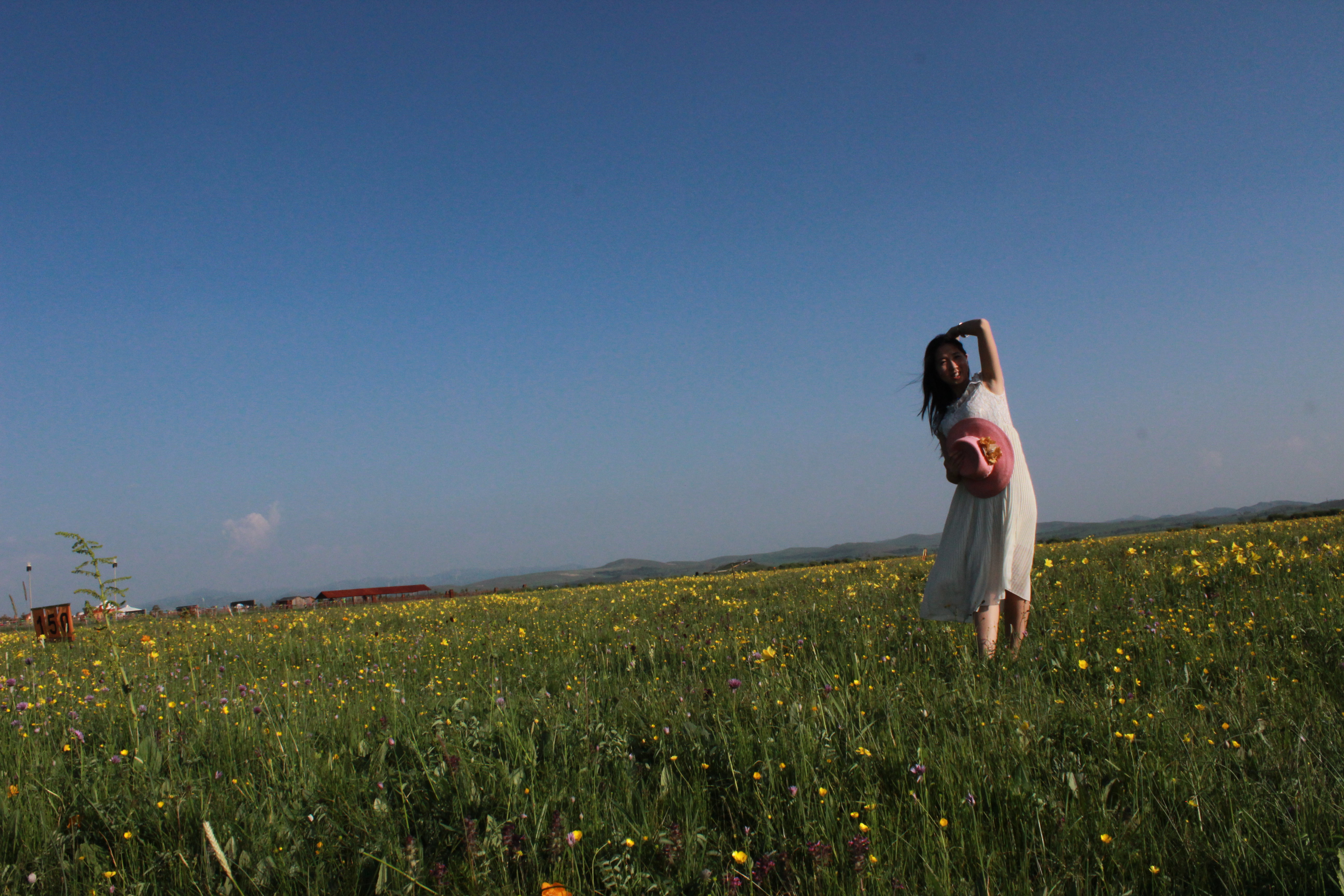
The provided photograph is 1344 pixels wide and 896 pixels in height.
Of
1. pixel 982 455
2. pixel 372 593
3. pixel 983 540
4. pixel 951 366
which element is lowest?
pixel 372 593

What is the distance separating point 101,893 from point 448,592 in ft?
133

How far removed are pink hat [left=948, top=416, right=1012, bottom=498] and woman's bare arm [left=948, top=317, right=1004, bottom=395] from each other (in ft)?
1.28

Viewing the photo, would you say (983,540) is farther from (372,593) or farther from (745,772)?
(372,593)

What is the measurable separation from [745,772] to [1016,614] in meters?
3.36

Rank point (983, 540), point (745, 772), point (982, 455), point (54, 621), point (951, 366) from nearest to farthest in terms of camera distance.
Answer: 1. point (745, 772)
2. point (982, 455)
3. point (983, 540)
4. point (951, 366)
5. point (54, 621)

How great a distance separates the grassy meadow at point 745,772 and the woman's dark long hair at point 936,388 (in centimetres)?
182

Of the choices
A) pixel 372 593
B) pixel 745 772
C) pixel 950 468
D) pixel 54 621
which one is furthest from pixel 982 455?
pixel 372 593

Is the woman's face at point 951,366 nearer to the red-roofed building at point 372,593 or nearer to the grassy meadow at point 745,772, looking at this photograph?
the grassy meadow at point 745,772

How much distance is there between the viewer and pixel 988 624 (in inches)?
206

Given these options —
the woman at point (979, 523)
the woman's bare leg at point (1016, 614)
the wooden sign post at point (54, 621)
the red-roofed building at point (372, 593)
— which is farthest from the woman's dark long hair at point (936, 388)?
the red-roofed building at point (372, 593)

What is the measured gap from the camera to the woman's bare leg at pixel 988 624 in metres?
5.20

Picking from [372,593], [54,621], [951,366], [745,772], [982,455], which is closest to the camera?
[745,772]

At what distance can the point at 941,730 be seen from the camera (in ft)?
11.0

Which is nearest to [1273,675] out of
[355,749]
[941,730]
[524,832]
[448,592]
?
[941,730]
